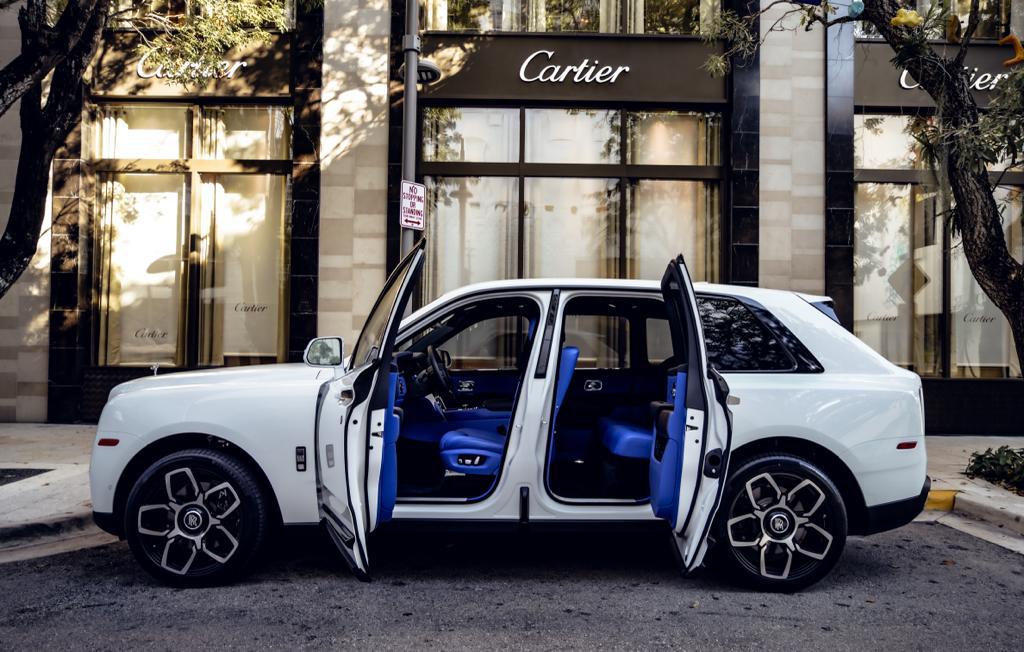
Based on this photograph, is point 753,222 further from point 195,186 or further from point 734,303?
point 195,186

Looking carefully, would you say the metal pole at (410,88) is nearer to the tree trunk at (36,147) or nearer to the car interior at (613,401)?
the tree trunk at (36,147)

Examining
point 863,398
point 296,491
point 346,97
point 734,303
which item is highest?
point 346,97

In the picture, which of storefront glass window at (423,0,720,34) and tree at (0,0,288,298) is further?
storefront glass window at (423,0,720,34)

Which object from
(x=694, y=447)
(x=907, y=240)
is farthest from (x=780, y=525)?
(x=907, y=240)

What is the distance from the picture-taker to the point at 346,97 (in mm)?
10281

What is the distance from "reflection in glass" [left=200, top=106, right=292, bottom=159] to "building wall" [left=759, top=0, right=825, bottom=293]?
6.68 metres

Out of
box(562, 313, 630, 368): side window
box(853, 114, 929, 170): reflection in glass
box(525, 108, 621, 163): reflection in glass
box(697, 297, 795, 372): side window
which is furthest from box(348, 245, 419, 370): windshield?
box(853, 114, 929, 170): reflection in glass

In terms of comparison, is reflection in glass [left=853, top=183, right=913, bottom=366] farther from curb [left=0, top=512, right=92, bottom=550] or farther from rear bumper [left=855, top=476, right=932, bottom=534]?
curb [left=0, top=512, right=92, bottom=550]

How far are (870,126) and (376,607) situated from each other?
9664 millimetres

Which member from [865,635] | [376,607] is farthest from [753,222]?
[376,607]

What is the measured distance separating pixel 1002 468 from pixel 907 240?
4.48 m

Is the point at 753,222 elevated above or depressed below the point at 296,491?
above

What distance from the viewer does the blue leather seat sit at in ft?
14.3

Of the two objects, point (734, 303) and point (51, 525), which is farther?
point (51, 525)
